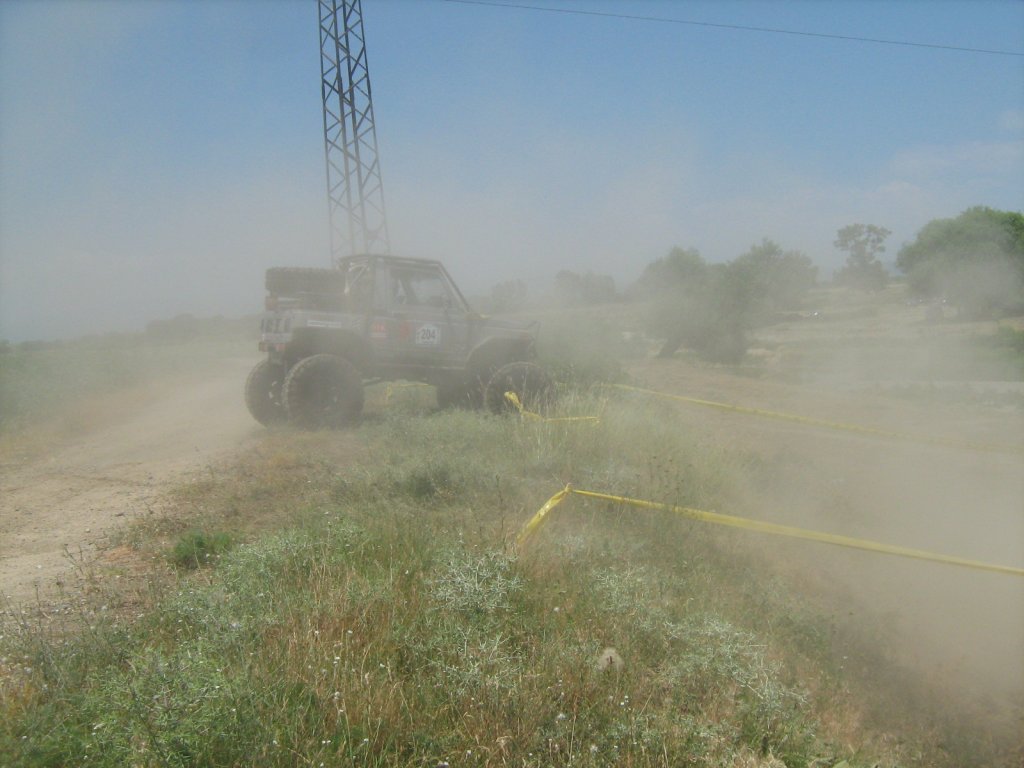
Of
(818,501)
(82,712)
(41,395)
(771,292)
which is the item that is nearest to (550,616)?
(82,712)

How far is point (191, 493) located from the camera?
733cm

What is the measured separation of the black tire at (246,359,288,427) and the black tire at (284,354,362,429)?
1.15 metres

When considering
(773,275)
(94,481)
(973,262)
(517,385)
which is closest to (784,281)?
(773,275)

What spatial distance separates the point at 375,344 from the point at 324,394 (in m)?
1.08

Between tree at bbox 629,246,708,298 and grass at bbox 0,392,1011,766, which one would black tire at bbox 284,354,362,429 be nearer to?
grass at bbox 0,392,1011,766

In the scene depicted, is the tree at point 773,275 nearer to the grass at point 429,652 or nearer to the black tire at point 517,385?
the black tire at point 517,385

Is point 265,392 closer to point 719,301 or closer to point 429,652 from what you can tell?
point 429,652

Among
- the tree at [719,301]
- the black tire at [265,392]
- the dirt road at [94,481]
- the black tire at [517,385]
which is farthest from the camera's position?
the tree at [719,301]

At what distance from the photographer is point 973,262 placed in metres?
21.9

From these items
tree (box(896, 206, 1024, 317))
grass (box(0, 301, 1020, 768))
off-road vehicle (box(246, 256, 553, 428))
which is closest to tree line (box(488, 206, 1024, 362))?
tree (box(896, 206, 1024, 317))

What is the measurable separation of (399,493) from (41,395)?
32.0 ft

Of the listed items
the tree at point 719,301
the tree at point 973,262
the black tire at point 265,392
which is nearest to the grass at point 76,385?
the black tire at point 265,392

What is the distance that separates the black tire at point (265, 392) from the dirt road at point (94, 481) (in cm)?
23

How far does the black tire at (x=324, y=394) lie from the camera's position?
10281mm
